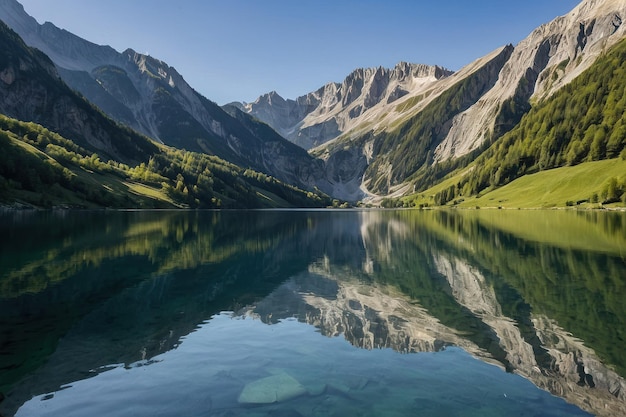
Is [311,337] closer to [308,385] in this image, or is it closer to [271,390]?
[308,385]

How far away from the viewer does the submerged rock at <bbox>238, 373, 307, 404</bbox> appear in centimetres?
1565

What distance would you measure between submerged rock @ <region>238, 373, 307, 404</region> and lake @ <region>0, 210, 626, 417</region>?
0.08 meters

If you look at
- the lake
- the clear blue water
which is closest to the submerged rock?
the lake

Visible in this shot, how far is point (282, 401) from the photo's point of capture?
15.5 meters

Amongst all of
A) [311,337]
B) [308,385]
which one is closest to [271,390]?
[308,385]

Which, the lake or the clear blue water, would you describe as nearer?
the clear blue water

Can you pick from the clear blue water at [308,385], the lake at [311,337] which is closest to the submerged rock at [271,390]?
the lake at [311,337]

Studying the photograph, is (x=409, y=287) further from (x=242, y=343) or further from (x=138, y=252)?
(x=138, y=252)

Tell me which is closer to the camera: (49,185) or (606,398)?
(606,398)

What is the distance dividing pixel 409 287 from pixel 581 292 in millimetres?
13624

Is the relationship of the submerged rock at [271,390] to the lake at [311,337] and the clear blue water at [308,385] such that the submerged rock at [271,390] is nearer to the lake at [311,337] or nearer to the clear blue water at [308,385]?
the lake at [311,337]

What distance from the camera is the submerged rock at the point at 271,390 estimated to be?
15.6m

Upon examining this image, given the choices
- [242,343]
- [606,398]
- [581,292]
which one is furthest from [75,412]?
[581,292]

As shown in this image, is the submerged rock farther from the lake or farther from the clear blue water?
the clear blue water
